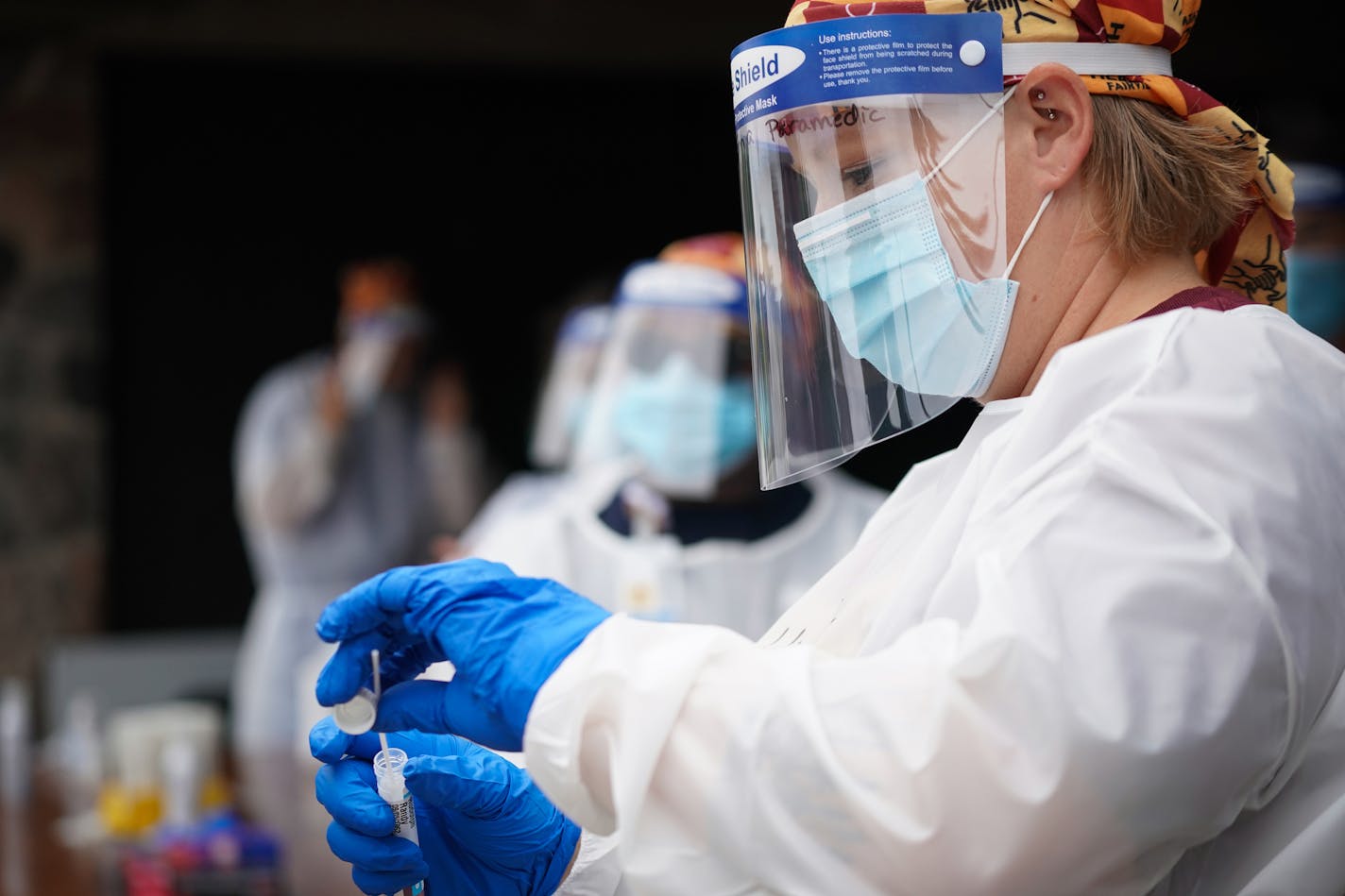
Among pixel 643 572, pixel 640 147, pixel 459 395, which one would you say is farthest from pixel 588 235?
pixel 643 572

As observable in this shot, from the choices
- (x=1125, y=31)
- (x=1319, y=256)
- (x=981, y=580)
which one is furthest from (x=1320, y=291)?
(x=981, y=580)

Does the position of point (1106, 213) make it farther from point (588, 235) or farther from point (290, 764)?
point (588, 235)

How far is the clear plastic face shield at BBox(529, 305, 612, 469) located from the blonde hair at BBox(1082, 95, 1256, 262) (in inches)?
129

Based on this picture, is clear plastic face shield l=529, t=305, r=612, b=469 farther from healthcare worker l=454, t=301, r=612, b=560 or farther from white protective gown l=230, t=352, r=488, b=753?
white protective gown l=230, t=352, r=488, b=753

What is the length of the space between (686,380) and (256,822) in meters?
1.20

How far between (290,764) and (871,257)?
2698 millimetres

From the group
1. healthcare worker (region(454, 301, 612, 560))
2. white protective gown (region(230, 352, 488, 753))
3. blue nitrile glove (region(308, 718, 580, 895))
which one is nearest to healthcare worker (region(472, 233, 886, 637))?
healthcare worker (region(454, 301, 612, 560))

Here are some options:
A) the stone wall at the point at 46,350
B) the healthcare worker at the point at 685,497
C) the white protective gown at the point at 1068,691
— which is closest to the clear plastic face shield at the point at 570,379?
the healthcare worker at the point at 685,497

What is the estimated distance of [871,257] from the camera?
1.10 m

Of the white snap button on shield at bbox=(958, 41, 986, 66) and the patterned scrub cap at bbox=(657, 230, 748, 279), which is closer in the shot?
the white snap button on shield at bbox=(958, 41, 986, 66)

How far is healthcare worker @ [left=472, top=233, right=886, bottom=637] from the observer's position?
9.15ft

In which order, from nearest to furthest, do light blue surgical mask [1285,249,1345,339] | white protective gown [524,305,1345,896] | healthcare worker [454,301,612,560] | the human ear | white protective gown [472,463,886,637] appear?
white protective gown [524,305,1345,896]
the human ear
white protective gown [472,463,886,637]
light blue surgical mask [1285,249,1345,339]
healthcare worker [454,301,612,560]

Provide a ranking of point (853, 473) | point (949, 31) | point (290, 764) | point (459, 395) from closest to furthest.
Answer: point (949, 31)
point (290, 764)
point (853, 473)
point (459, 395)

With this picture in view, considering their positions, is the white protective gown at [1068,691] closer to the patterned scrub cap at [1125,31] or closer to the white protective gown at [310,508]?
the patterned scrub cap at [1125,31]
